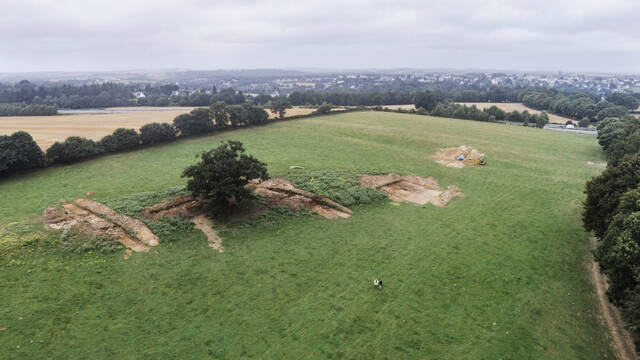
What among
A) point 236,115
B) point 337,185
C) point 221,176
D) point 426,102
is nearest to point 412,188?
point 337,185

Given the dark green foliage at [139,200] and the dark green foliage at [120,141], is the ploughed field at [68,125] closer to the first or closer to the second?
the dark green foliage at [120,141]

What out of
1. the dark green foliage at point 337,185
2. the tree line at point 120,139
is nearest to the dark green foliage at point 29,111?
the tree line at point 120,139

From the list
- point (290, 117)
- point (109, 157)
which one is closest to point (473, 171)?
point (290, 117)

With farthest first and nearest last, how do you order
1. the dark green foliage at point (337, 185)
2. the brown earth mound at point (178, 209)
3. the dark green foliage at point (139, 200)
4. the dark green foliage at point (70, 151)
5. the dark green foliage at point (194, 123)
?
1. the dark green foliage at point (194, 123)
2. the dark green foliage at point (70, 151)
3. the dark green foliage at point (337, 185)
4. the dark green foliage at point (139, 200)
5. the brown earth mound at point (178, 209)

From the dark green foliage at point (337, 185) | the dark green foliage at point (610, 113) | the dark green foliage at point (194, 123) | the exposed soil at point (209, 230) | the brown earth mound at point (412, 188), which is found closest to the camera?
the exposed soil at point (209, 230)

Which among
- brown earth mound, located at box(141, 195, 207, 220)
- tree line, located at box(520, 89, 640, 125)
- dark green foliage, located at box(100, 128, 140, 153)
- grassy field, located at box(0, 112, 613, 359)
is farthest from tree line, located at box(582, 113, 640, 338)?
tree line, located at box(520, 89, 640, 125)

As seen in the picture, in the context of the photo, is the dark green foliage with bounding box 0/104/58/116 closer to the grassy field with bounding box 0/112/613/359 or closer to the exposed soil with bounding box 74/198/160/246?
the grassy field with bounding box 0/112/613/359

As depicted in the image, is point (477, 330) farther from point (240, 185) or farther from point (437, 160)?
point (437, 160)

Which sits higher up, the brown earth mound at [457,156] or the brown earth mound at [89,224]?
the brown earth mound at [457,156]
